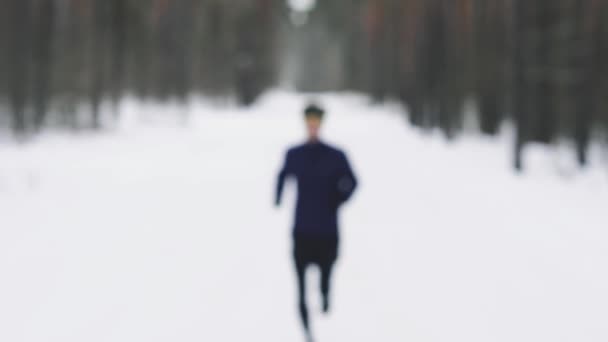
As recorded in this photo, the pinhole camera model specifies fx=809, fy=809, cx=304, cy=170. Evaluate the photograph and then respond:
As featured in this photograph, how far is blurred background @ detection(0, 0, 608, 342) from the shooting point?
6.30 metres

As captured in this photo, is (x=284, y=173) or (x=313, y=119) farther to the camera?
(x=284, y=173)

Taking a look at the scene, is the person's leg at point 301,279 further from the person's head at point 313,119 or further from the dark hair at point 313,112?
the dark hair at point 313,112

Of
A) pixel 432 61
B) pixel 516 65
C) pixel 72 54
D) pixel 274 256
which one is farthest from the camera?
pixel 432 61

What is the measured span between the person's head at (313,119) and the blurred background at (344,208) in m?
1.46

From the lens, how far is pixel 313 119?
5195 millimetres

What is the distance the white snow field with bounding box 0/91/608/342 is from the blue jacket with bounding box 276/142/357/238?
0.91 metres

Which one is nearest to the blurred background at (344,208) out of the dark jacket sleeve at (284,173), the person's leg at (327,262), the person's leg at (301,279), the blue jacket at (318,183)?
the person's leg at (301,279)

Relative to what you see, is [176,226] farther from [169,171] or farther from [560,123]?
[560,123]

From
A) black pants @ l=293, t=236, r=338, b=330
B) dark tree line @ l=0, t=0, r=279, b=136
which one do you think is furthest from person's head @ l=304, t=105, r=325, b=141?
dark tree line @ l=0, t=0, r=279, b=136

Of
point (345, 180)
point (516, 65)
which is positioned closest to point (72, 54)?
point (516, 65)

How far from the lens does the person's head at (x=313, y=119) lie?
520 centimetres

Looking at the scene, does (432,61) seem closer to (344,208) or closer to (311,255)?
(344,208)

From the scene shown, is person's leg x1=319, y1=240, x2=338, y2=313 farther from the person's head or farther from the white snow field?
the person's head

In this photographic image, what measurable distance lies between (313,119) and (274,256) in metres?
3.94
